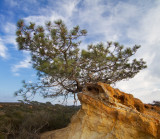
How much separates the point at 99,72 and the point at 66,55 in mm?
2705

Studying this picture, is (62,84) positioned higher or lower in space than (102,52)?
lower

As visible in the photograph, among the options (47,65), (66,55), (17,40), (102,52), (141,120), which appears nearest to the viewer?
(141,120)

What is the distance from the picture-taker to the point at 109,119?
13.3 ft

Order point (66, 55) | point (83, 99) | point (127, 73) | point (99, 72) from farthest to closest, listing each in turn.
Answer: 1. point (127, 73)
2. point (99, 72)
3. point (66, 55)
4. point (83, 99)

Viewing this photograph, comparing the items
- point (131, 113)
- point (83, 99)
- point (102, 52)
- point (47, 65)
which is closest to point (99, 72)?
point (102, 52)

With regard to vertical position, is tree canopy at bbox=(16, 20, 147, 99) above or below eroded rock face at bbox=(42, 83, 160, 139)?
above

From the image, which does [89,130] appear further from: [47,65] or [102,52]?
[102,52]

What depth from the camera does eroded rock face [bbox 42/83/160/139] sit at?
3684 millimetres

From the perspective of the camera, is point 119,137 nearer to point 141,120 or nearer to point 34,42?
point 141,120

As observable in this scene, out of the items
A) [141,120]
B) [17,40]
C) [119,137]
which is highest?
[17,40]

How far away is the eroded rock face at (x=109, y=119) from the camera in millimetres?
3684

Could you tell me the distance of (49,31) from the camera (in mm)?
7531

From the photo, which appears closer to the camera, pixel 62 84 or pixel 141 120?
pixel 141 120

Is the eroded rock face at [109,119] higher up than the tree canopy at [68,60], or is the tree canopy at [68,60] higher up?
the tree canopy at [68,60]
